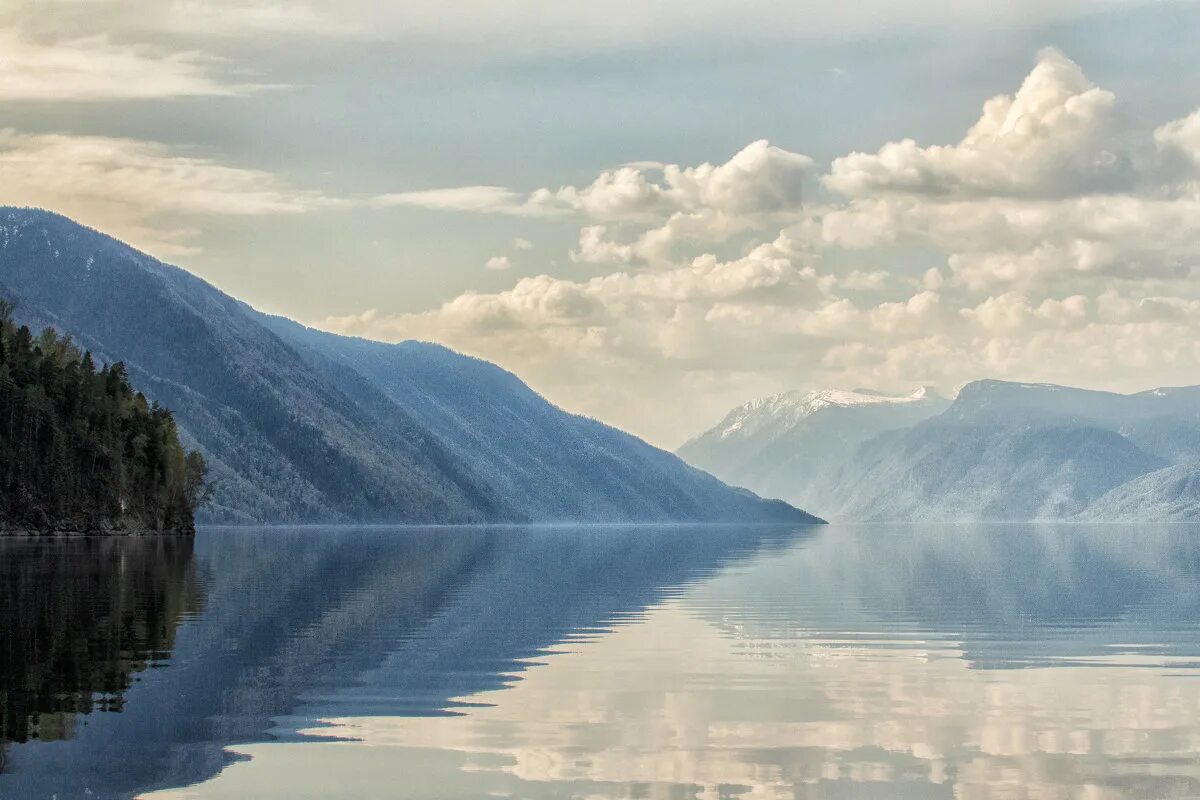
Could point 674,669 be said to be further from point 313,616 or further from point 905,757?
point 313,616

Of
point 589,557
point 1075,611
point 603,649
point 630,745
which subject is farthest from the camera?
point 589,557

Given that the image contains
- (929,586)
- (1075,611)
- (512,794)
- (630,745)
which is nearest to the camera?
(512,794)

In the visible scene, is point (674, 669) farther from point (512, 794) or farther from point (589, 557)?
point (589, 557)

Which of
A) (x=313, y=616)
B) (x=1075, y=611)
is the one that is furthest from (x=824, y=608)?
(x=313, y=616)

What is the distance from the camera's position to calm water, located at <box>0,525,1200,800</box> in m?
28.5

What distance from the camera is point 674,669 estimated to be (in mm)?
46031

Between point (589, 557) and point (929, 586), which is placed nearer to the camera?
point (929, 586)

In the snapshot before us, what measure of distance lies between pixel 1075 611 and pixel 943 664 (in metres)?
26.1

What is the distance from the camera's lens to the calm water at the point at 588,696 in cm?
2855

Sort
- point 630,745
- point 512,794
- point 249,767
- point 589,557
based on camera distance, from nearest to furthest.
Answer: point 512,794 < point 249,767 < point 630,745 < point 589,557

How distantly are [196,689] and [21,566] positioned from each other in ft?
229

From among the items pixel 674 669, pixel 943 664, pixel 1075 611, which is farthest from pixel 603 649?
pixel 1075 611

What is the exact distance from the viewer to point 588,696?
39562 millimetres

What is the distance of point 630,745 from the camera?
32.3 metres
